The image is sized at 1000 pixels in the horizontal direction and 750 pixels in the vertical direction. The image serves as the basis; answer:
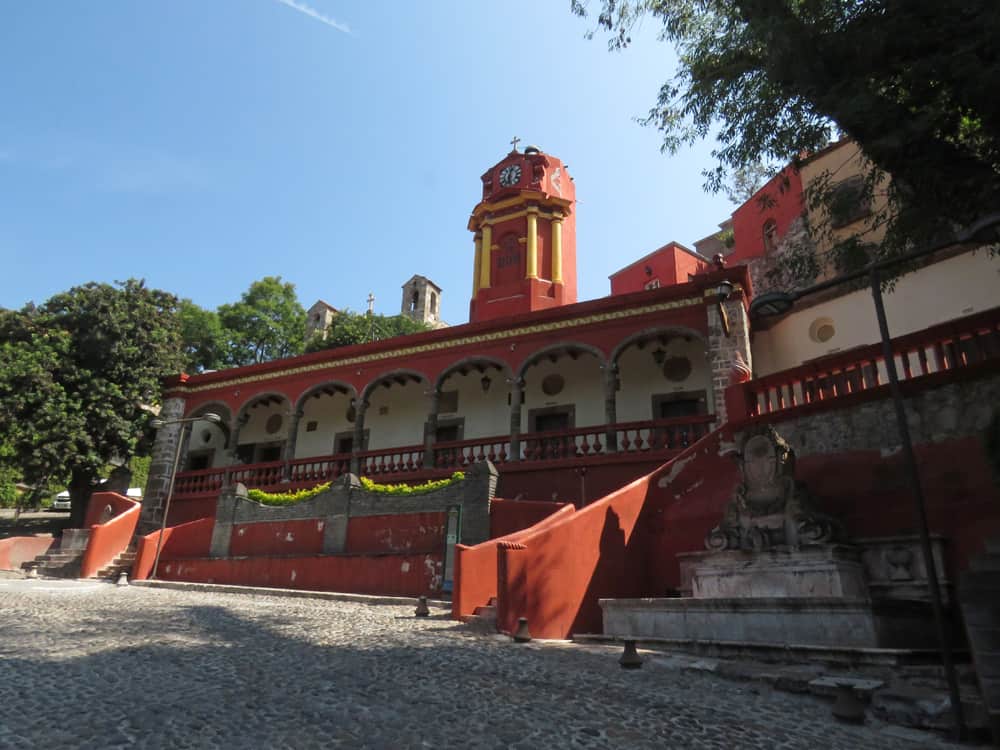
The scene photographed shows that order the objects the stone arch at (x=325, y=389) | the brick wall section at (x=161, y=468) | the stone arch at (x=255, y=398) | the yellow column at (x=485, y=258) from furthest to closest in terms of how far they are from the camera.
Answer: the yellow column at (x=485, y=258)
the stone arch at (x=255, y=398)
the stone arch at (x=325, y=389)
the brick wall section at (x=161, y=468)

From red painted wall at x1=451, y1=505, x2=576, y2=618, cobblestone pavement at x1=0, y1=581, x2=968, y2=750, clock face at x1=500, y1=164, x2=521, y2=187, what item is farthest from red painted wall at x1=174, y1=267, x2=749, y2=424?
clock face at x1=500, y1=164, x2=521, y2=187

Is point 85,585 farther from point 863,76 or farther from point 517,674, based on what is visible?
point 863,76

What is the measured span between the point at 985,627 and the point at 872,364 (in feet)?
14.4

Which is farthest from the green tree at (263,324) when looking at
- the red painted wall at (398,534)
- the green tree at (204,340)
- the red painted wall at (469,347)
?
the red painted wall at (398,534)

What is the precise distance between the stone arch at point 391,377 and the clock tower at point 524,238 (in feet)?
17.6

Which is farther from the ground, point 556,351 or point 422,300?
point 422,300

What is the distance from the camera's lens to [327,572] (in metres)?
11.3

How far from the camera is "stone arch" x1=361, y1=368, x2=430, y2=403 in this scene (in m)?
16.8

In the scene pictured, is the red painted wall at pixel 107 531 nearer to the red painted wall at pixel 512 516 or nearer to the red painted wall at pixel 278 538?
the red painted wall at pixel 278 538

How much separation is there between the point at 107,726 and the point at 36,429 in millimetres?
Answer: 17049

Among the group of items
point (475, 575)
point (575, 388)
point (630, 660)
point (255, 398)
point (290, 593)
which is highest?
point (255, 398)

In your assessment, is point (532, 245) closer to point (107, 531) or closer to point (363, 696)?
point (107, 531)

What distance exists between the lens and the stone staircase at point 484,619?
7371mm

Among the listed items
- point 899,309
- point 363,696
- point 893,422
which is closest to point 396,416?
point 899,309
